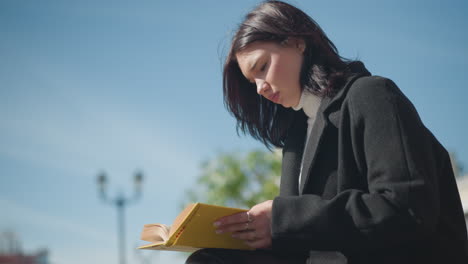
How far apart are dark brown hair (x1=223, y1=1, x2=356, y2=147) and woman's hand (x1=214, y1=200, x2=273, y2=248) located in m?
0.61

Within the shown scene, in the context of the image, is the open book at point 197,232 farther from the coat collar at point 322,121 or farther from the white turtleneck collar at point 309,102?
the white turtleneck collar at point 309,102

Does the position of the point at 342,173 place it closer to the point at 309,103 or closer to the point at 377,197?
the point at 377,197

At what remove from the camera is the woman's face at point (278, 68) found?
246 centimetres

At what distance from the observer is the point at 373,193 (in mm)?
1890

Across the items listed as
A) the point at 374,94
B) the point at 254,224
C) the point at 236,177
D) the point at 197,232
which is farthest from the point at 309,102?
the point at 236,177

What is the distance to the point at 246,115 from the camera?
296 centimetres

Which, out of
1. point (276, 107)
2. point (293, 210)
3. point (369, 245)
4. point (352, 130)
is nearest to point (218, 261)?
point (293, 210)

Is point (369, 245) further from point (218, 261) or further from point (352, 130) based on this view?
point (218, 261)

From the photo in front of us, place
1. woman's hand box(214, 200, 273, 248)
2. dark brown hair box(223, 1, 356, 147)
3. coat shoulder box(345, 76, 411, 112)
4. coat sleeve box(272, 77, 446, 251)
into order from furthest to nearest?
dark brown hair box(223, 1, 356, 147) < woman's hand box(214, 200, 273, 248) < coat shoulder box(345, 76, 411, 112) < coat sleeve box(272, 77, 446, 251)

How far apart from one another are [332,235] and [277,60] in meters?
0.89

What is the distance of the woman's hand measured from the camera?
2105mm

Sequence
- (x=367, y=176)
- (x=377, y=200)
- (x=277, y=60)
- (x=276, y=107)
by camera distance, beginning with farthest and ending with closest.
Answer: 1. (x=276, y=107)
2. (x=277, y=60)
3. (x=367, y=176)
4. (x=377, y=200)

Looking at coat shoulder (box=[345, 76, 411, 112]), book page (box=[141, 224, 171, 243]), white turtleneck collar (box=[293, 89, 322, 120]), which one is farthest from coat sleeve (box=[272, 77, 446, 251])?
book page (box=[141, 224, 171, 243])

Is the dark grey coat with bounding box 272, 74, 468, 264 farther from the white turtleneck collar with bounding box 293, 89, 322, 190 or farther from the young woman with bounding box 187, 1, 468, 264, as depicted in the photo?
the white turtleneck collar with bounding box 293, 89, 322, 190
